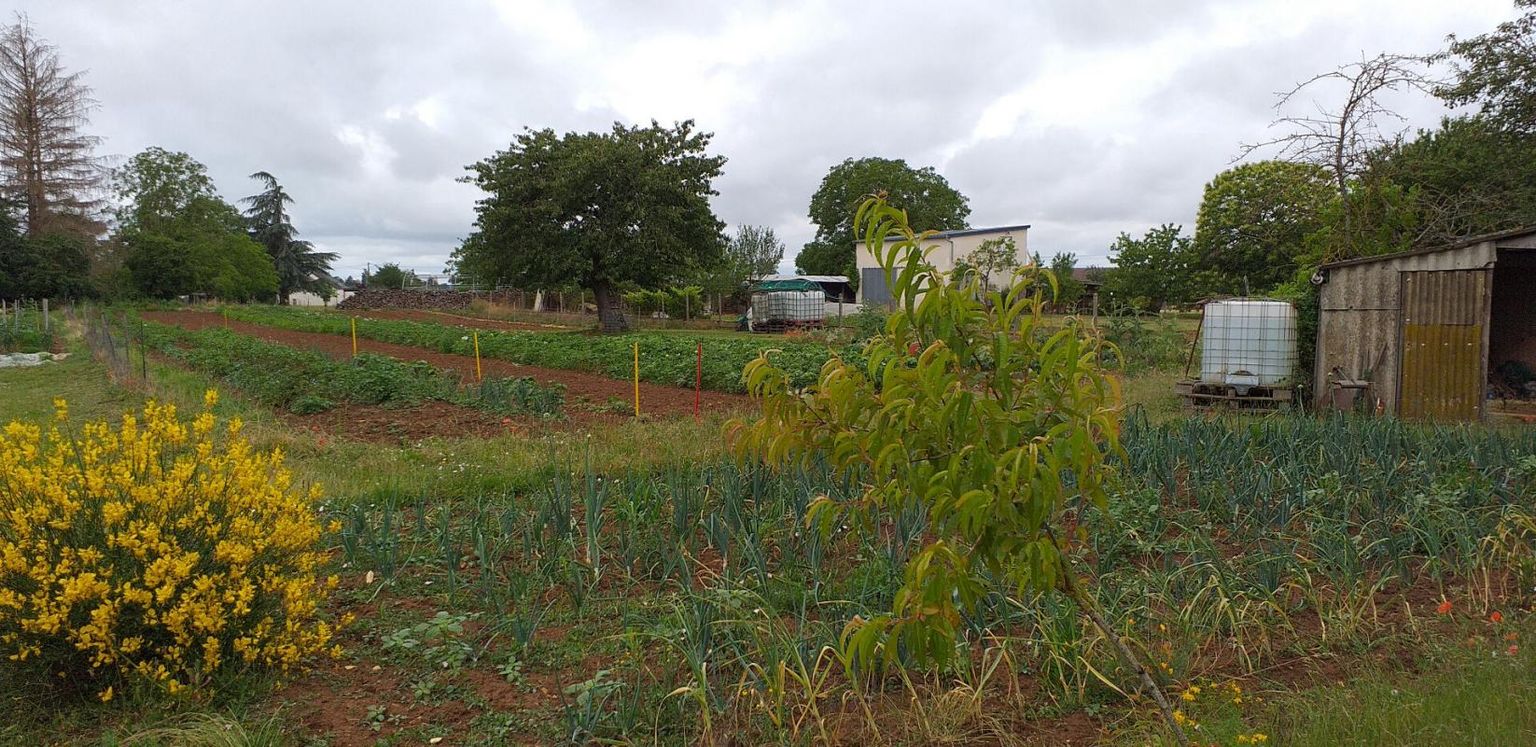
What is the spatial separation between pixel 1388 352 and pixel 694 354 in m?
10.7

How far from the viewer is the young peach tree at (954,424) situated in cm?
195

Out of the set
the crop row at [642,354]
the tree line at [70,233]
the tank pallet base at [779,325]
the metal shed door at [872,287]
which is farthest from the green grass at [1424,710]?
the tree line at [70,233]

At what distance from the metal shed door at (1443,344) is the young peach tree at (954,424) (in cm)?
1035

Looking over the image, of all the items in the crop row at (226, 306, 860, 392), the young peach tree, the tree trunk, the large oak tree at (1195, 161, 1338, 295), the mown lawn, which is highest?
the large oak tree at (1195, 161, 1338, 295)

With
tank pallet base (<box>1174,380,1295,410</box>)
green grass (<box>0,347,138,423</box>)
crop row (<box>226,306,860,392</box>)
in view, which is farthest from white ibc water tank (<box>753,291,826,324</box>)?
tank pallet base (<box>1174,380,1295,410</box>)

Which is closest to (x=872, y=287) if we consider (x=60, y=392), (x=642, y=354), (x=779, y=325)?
(x=779, y=325)

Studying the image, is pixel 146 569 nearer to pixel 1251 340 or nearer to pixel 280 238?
pixel 1251 340

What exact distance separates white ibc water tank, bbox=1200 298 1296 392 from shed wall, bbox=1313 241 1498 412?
0.47 meters

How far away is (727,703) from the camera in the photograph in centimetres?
294

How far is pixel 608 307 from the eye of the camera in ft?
100

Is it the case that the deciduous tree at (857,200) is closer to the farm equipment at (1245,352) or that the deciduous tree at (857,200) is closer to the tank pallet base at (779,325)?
the tank pallet base at (779,325)

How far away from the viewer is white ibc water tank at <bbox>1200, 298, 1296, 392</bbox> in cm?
1214

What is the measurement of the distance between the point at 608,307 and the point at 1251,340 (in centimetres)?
2206

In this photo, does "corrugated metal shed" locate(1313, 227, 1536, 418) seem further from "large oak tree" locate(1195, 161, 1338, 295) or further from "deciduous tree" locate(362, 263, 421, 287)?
"deciduous tree" locate(362, 263, 421, 287)
